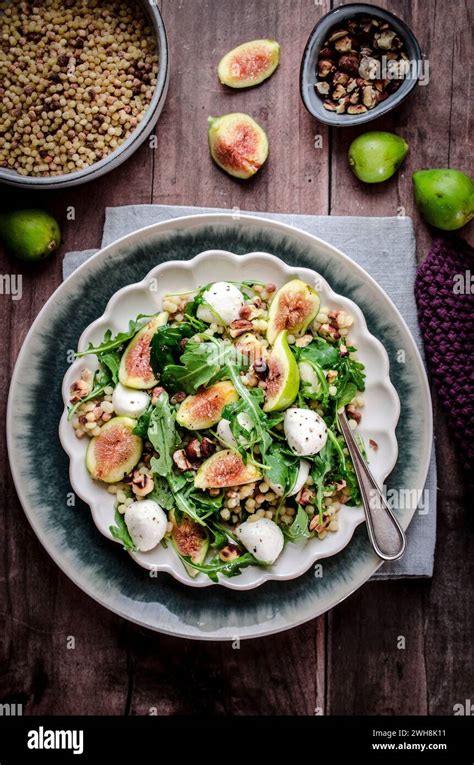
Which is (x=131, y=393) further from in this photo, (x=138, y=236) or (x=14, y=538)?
(x=14, y=538)

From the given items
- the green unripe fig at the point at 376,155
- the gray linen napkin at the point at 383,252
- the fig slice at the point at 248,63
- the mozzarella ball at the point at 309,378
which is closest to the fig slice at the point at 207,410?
the mozzarella ball at the point at 309,378

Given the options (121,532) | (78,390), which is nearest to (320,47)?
(78,390)

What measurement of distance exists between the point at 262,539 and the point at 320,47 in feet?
5.79

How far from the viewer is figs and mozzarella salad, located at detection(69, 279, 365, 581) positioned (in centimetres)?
202

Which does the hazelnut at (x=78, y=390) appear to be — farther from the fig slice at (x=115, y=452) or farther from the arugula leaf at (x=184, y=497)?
the arugula leaf at (x=184, y=497)

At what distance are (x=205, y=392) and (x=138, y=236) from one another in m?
0.61

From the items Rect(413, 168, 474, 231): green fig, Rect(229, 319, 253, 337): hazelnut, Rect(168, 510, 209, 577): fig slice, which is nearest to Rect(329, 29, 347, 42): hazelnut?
Rect(413, 168, 474, 231): green fig

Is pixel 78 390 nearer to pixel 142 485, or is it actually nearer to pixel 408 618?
pixel 142 485

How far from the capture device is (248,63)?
2.42 meters

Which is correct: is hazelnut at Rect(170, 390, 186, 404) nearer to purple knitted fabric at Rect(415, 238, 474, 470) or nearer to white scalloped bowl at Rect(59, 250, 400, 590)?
white scalloped bowl at Rect(59, 250, 400, 590)

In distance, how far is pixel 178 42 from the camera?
8.05 feet

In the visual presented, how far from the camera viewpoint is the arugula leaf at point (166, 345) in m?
2.06

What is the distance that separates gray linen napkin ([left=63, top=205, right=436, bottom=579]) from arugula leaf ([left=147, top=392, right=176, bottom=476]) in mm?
691

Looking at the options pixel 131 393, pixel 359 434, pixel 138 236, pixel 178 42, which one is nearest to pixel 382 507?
pixel 359 434
